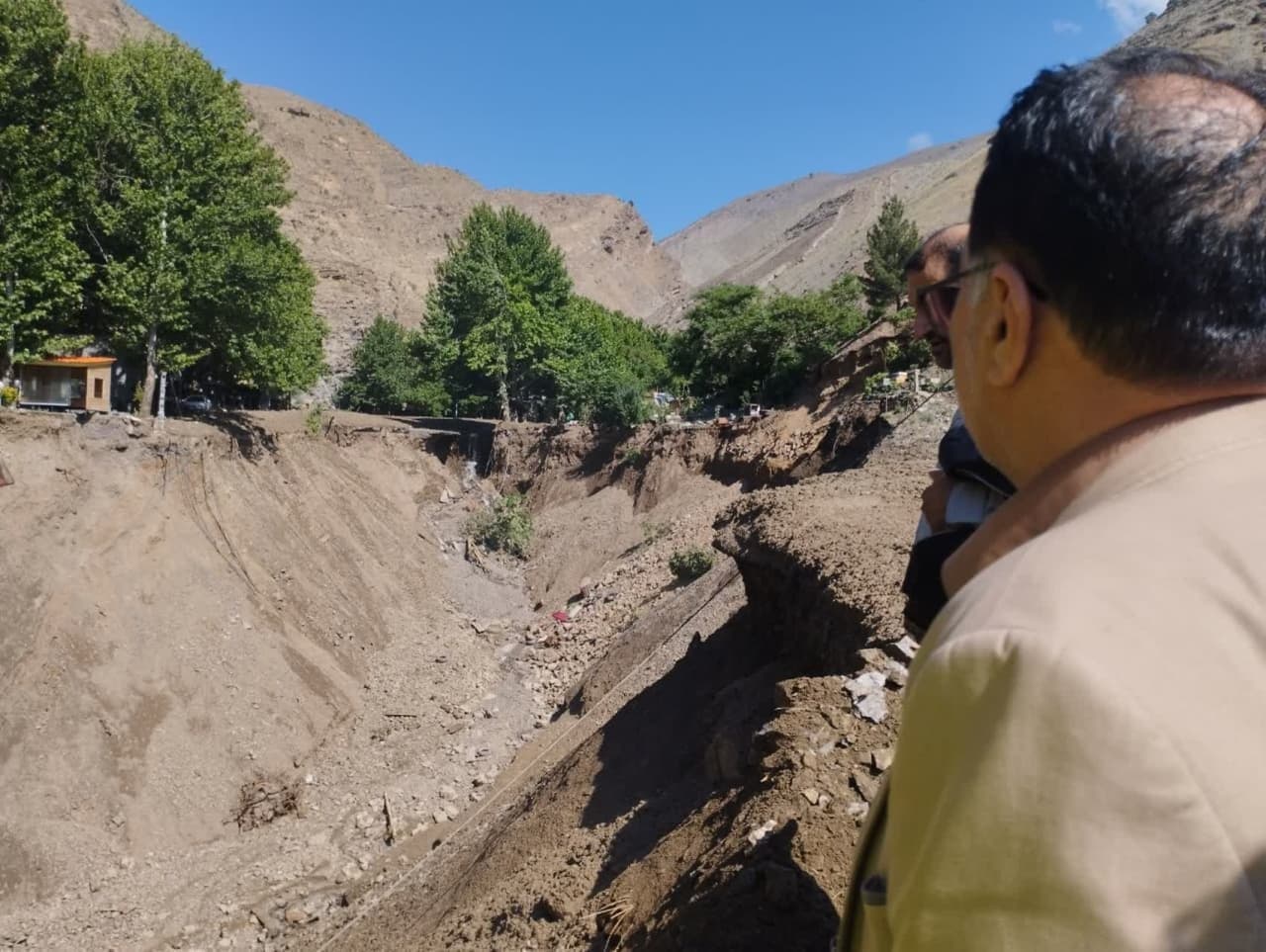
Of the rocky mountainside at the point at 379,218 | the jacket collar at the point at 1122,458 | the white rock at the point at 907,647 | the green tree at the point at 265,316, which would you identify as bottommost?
the white rock at the point at 907,647

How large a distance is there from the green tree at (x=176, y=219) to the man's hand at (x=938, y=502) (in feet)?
72.2

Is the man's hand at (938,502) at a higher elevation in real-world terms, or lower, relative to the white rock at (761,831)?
higher

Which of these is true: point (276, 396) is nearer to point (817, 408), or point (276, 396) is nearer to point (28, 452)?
point (28, 452)

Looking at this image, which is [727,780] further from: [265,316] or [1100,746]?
[265,316]

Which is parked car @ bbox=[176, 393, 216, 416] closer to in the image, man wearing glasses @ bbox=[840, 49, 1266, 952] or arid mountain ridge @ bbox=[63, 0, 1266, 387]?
arid mountain ridge @ bbox=[63, 0, 1266, 387]

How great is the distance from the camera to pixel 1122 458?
3.07 ft

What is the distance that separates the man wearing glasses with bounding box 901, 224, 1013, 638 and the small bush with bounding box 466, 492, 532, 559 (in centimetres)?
2596

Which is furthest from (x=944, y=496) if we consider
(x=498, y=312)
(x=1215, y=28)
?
(x=1215, y=28)

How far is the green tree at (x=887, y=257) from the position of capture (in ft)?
114

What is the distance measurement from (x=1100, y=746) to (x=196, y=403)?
34831mm

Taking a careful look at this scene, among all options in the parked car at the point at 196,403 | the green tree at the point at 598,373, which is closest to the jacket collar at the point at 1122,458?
the green tree at the point at 598,373

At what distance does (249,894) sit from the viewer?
39.3 ft

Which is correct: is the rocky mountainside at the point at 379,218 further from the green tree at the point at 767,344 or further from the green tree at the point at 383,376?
the green tree at the point at 767,344

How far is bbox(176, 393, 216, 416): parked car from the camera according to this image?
2885 cm
